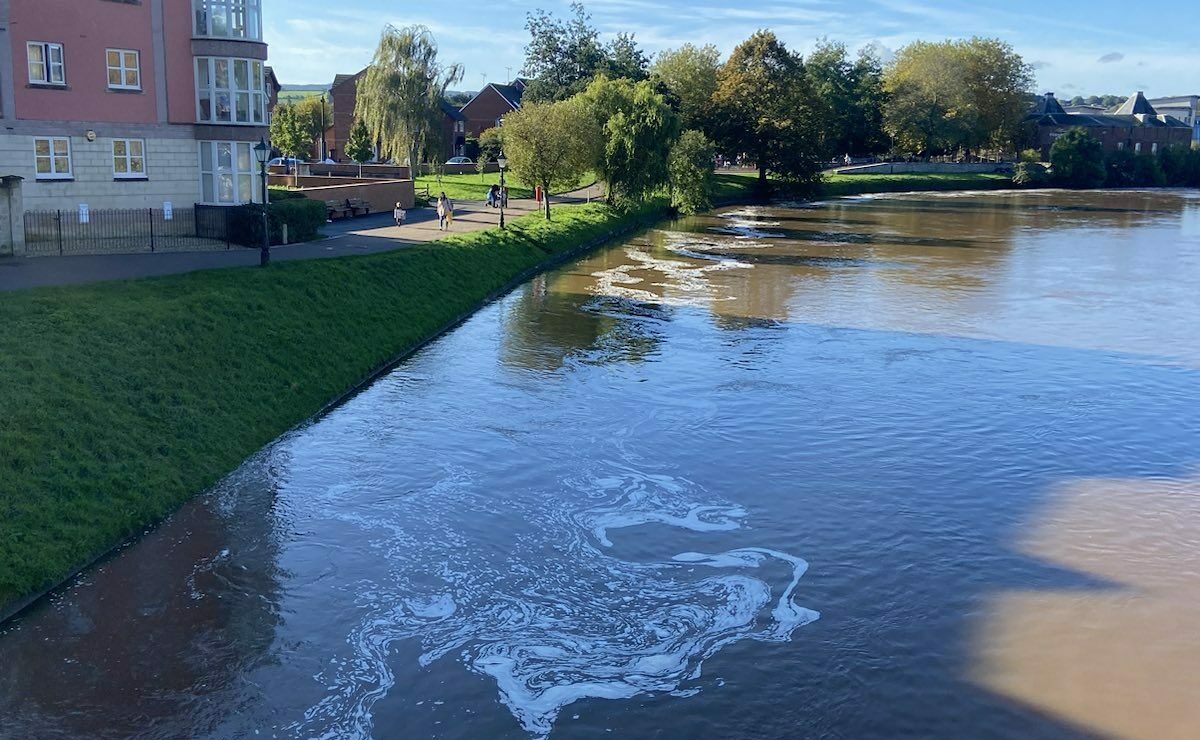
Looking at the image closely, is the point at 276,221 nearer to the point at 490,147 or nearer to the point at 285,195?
the point at 285,195

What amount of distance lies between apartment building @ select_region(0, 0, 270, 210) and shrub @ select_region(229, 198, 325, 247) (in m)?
3.07

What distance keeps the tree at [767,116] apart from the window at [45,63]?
59704 millimetres

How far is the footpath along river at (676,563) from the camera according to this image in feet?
36.5

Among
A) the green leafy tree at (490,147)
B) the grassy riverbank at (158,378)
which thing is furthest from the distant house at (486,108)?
the grassy riverbank at (158,378)

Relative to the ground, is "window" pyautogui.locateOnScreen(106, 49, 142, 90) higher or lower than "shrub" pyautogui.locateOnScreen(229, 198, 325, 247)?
higher

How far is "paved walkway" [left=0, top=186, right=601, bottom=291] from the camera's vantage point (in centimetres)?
2425

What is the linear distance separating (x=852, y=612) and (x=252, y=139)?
29514 millimetres

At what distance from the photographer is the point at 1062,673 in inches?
467

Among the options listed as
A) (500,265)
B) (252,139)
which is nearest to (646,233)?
(500,265)

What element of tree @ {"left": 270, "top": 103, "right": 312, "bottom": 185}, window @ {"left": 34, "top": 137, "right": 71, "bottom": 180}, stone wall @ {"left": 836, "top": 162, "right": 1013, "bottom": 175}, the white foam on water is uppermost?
tree @ {"left": 270, "top": 103, "right": 312, "bottom": 185}

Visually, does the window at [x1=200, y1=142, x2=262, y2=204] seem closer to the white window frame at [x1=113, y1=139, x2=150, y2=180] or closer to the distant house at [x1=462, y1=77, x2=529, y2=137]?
the white window frame at [x1=113, y1=139, x2=150, y2=180]

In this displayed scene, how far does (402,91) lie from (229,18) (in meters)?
27.6

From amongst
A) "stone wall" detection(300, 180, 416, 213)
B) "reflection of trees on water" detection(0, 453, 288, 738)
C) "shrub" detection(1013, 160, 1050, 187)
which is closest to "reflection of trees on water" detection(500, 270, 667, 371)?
"stone wall" detection(300, 180, 416, 213)

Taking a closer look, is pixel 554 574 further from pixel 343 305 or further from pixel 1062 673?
pixel 343 305
